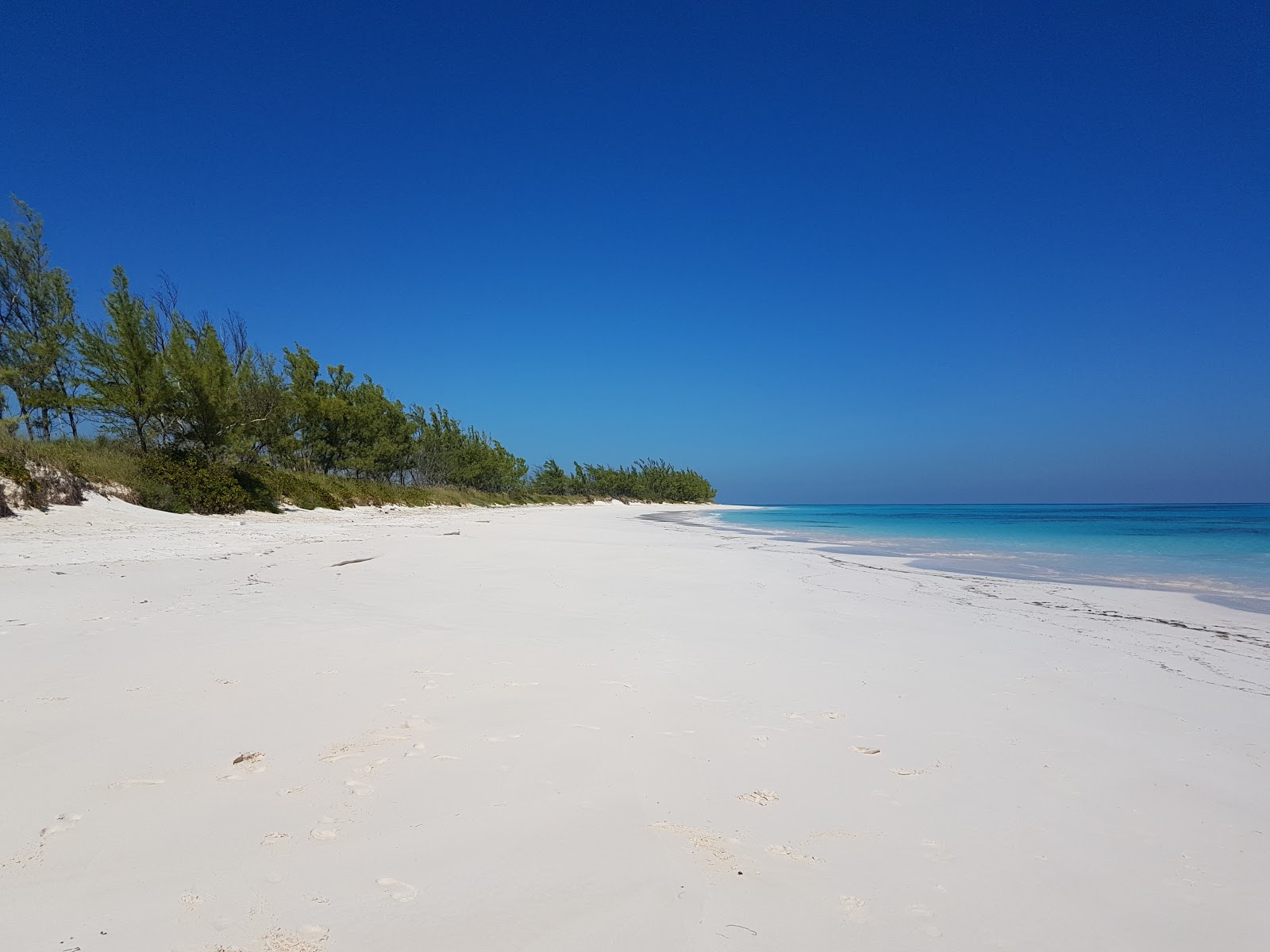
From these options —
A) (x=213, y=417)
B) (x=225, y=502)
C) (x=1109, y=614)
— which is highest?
(x=213, y=417)

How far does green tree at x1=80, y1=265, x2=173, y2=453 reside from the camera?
51.8 feet

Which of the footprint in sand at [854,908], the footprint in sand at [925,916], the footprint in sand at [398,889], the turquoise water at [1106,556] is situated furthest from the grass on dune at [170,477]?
the turquoise water at [1106,556]

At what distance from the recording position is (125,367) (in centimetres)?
1593

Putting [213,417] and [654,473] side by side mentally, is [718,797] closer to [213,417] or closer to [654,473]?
[213,417]

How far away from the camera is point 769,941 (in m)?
1.44

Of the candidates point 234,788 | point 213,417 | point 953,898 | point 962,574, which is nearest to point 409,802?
point 234,788

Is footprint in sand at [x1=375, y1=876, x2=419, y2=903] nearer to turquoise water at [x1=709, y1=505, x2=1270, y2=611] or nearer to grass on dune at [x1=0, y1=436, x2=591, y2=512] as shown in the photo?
turquoise water at [x1=709, y1=505, x2=1270, y2=611]

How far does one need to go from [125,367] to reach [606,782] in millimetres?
20016

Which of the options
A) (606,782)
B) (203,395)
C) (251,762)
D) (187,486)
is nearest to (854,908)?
(606,782)

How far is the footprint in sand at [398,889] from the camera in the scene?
60.0 inches

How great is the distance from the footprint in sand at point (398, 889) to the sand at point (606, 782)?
0.6 inches

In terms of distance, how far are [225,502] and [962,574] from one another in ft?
57.5

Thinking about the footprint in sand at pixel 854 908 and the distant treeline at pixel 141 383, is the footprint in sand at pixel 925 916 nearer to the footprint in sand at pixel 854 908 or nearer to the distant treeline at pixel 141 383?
the footprint in sand at pixel 854 908

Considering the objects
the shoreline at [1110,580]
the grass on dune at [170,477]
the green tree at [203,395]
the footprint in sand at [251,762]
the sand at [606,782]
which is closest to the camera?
the sand at [606,782]
